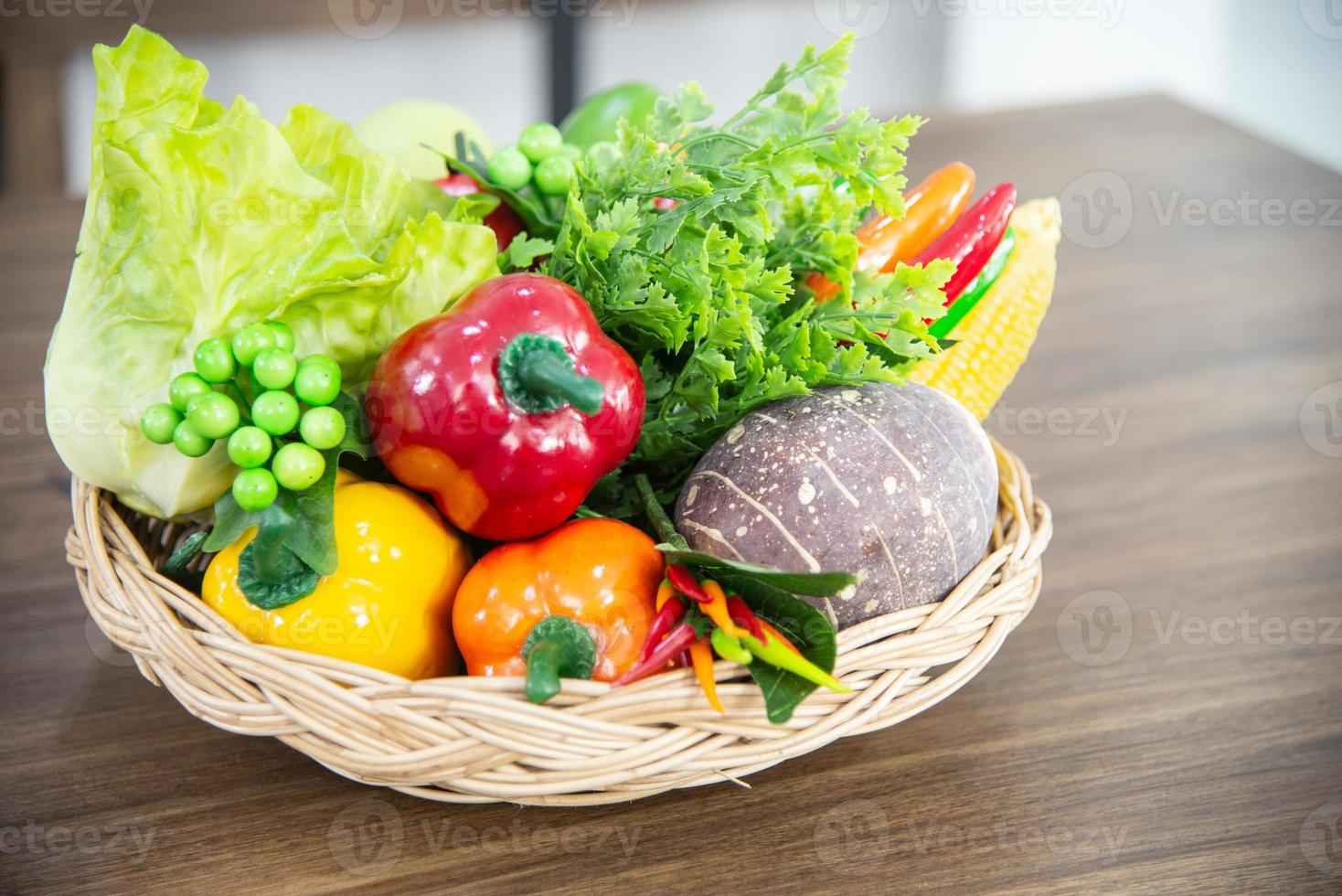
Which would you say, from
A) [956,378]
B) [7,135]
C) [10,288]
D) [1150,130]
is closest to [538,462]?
[956,378]

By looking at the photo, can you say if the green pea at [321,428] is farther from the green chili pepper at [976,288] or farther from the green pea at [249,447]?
the green chili pepper at [976,288]

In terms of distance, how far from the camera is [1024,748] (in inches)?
30.6

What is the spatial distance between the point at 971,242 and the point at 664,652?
445mm

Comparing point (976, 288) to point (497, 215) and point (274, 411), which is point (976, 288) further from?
point (274, 411)

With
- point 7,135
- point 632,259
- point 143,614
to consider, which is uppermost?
point 632,259

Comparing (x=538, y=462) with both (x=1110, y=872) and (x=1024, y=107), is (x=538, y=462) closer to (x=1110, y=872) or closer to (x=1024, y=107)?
(x=1110, y=872)

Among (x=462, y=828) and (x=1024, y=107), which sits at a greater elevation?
(x=1024, y=107)

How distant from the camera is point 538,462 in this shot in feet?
2.39

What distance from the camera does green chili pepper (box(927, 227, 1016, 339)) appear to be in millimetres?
932

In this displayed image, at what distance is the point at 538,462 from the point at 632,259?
156 millimetres

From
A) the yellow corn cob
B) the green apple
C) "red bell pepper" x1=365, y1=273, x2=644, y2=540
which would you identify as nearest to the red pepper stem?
"red bell pepper" x1=365, y1=273, x2=644, y2=540

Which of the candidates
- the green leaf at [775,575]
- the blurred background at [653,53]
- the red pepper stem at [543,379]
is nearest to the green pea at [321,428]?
the red pepper stem at [543,379]

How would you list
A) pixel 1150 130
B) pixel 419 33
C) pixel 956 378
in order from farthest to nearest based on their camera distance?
pixel 419 33
pixel 1150 130
pixel 956 378

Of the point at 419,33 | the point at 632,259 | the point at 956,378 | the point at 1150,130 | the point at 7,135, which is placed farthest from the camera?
the point at 419,33
